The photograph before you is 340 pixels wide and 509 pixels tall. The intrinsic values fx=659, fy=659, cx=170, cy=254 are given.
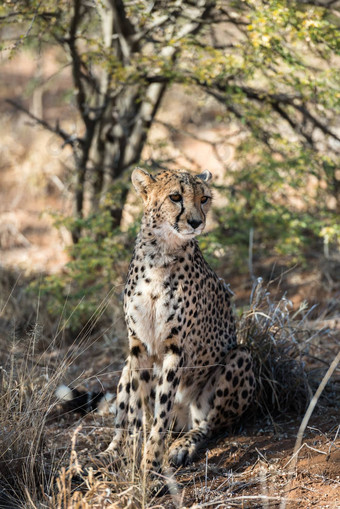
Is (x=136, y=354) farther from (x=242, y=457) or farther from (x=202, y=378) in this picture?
(x=242, y=457)

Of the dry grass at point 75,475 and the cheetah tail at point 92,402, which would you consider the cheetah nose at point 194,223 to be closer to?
the dry grass at point 75,475

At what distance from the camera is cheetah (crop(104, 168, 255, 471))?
3619 millimetres

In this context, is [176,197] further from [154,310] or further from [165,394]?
[165,394]

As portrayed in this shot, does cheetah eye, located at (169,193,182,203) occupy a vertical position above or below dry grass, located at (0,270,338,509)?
above

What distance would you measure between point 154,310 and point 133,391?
0.51 meters

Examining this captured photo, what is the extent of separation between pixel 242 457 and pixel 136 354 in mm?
816

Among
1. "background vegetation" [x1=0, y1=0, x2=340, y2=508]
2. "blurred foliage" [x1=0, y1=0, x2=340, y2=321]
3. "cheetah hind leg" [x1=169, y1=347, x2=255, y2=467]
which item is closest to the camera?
"background vegetation" [x1=0, y1=0, x2=340, y2=508]

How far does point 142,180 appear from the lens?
3.77m

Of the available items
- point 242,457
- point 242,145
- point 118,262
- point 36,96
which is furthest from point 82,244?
point 36,96

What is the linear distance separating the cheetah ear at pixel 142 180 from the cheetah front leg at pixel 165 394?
0.89 m

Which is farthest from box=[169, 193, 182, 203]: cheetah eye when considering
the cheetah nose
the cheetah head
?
the cheetah nose

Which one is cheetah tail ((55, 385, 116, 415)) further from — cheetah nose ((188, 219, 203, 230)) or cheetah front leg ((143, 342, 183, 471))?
cheetah nose ((188, 219, 203, 230))

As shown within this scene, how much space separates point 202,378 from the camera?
13.2ft

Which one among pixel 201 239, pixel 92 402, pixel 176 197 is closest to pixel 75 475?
pixel 92 402
